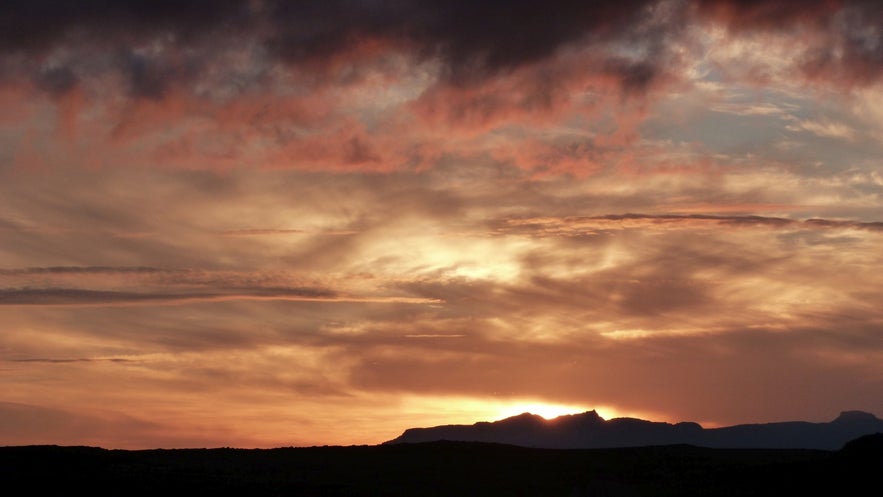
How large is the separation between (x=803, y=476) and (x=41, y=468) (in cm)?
5889

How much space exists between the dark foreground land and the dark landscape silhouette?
10 centimetres

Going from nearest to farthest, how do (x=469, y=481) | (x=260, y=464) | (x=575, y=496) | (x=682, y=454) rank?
1. (x=575, y=496)
2. (x=469, y=481)
3. (x=260, y=464)
4. (x=682, y=454)

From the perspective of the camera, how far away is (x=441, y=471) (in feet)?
304

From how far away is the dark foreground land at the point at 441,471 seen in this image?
70.0 meters

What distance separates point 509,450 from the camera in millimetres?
107000

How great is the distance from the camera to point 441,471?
92.6 metres

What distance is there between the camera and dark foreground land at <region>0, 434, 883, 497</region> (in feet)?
230

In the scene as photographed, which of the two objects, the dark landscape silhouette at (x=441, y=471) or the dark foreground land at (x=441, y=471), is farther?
the dark landscape silhouette at (x=441, y=471)

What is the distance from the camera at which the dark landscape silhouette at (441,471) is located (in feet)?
230

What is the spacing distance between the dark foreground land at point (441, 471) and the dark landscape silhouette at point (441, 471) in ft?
0.32

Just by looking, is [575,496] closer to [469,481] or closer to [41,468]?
[469,481]

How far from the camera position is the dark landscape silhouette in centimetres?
7019

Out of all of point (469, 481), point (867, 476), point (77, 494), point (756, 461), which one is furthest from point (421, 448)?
point (867, 476)

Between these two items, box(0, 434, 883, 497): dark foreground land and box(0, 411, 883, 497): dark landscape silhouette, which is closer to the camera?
box(0, 434, 883, 497): dark foreground land
